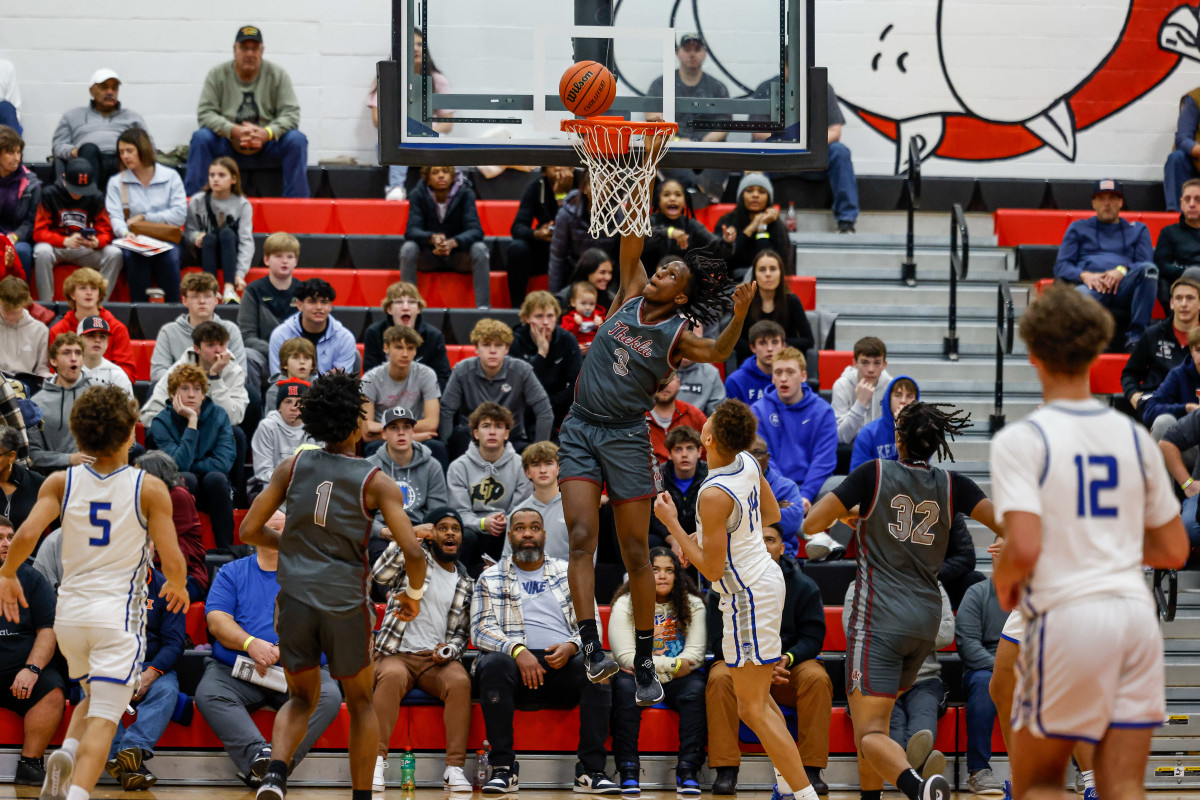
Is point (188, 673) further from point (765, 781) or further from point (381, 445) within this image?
point (765, 781)

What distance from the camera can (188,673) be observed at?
814 cm

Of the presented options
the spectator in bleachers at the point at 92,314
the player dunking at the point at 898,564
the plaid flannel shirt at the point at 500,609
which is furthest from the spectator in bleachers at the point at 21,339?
the player dunking at the point at 898,564

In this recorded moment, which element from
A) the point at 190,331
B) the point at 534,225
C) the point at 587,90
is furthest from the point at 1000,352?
the point at 190,331

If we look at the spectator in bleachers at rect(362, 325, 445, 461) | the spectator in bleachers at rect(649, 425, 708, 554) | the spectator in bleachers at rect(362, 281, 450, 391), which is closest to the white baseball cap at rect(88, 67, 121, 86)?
the spectator in bleachers at rect(362, 281, 450, 391)

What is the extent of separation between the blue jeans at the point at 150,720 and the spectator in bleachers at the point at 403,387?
228 centimetres

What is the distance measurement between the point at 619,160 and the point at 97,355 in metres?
4.32

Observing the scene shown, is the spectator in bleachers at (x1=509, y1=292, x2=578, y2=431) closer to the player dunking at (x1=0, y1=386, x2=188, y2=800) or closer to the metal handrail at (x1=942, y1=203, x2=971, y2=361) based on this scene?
the metal handrail at (x1=942, y1=203, x2=971, y2=361)

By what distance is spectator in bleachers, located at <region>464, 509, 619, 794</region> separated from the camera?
7910 millimetres

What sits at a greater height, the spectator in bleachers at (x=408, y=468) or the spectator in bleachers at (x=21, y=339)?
the spectator in bleachers at (x=21, y=339)

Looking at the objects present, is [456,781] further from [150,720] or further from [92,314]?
[92,314]

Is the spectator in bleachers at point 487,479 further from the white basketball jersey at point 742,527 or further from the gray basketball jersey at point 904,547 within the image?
the gray basketball jersey at point 904,547

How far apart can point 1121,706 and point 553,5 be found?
5.49 m

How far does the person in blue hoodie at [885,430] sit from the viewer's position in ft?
29.7

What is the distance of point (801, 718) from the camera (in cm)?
803
